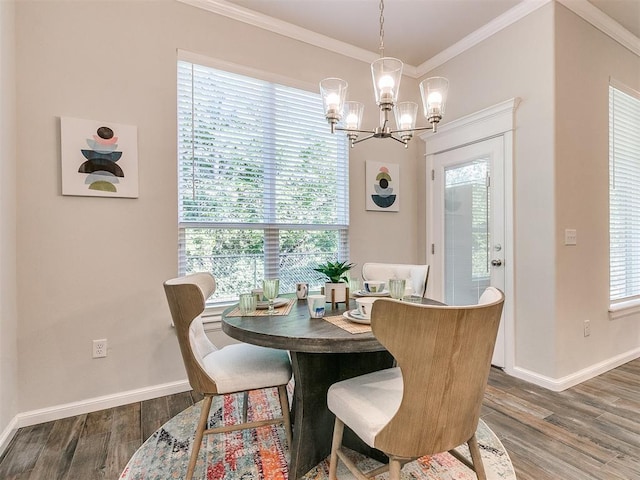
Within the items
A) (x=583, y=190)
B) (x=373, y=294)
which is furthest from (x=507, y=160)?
(x=373, y=294)

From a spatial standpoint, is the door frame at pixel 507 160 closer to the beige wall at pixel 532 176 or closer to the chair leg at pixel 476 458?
the beige wall at pixel 532 176

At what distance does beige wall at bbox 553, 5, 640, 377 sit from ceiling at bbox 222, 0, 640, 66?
234 millimetres

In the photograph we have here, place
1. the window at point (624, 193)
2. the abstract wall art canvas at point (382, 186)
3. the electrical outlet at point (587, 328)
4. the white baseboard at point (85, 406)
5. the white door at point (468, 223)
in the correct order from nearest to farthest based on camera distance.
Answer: the white baseboard at point (85, 406) → the electrical outlet at point (587, 328) → the white door at point (468, 223) → the window at point (624, 193) → the abstract wall art canvas at point (382, 186)

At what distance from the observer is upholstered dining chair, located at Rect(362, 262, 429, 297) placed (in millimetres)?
2146

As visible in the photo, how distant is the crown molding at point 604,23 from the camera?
2.54 meters

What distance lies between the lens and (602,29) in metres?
2.78

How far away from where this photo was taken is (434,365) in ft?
3.26

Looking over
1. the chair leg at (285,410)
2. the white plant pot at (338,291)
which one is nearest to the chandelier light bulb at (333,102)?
the white plant pot at (338,291)

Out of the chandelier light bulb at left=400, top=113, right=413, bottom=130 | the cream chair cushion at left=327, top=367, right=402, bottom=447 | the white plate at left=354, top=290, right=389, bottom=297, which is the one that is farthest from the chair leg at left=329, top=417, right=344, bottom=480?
the chandelier light bulb at left=400, top=113, right=413, bottom=130

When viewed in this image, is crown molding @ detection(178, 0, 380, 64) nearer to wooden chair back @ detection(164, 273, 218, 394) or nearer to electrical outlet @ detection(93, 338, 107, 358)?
wooden chair back @ detection(164, 273, 218, 394)

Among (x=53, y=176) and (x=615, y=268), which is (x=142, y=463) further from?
(x=615, y=268)

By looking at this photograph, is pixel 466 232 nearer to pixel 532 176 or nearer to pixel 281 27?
pixel 532 176

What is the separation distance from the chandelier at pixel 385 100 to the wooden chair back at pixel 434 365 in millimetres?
1113

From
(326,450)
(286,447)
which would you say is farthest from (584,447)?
(286,447)
